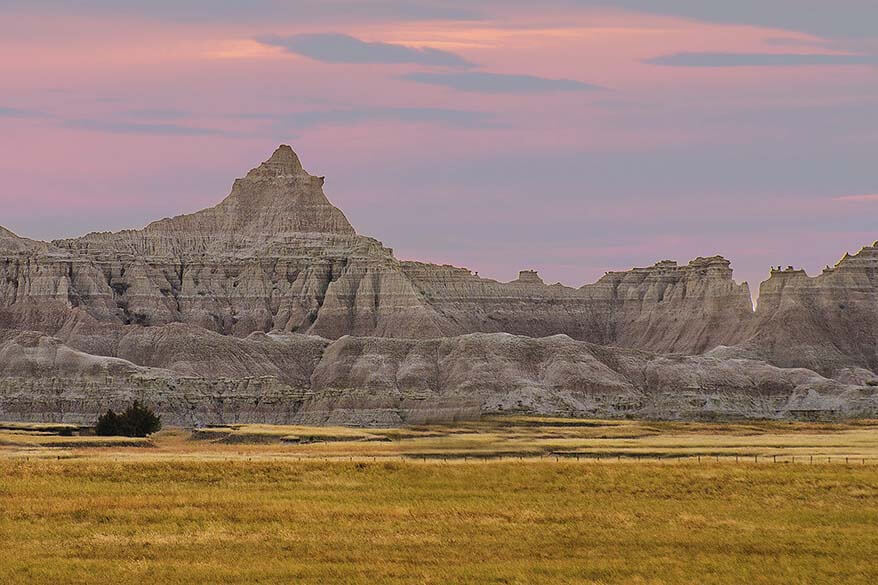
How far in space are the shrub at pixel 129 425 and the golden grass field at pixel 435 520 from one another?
3439 cm

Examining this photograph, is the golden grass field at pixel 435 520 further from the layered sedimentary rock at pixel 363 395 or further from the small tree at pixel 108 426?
the layered sedimentary rock at pixel 363 395

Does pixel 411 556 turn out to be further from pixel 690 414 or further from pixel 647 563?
pixel 690 414

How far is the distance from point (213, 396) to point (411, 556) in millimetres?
116876

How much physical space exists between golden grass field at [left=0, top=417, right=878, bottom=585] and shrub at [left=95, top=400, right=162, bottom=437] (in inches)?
1354

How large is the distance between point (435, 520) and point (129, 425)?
67.8 m

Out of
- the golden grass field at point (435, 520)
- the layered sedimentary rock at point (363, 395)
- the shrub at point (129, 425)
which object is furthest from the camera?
the layered sedimentary rock at point (363, 395)

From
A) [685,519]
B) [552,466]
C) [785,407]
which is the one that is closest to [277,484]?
[552,466]

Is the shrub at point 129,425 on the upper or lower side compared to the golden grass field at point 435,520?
upper

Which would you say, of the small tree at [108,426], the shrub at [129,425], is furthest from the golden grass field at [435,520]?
the small tree at [108,426]

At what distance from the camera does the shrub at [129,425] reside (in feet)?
393

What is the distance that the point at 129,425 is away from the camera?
121 metres

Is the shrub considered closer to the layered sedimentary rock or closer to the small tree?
the small tree

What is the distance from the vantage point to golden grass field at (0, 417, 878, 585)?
Answer: 47.3 meters

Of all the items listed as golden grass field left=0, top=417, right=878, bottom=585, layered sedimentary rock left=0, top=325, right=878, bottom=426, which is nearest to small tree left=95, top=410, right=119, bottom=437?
layered sedimentary rock left=0, top=325, right=878, bottom=426
